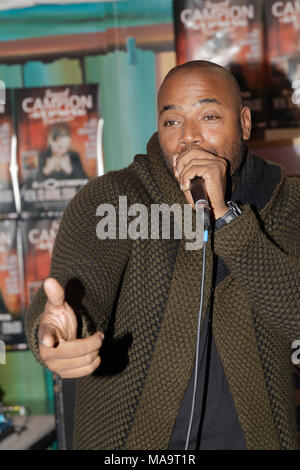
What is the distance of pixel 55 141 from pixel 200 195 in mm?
1467

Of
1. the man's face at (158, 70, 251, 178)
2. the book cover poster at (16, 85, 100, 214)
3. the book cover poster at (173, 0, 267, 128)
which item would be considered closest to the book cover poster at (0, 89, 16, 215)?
the book cover poster at (16, 85, 100, 214)

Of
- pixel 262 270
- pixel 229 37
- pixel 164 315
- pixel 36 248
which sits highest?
pixel 229 37

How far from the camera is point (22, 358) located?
240cm

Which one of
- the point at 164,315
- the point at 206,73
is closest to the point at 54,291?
the point at 164,315

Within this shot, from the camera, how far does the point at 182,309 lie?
3.81 ft

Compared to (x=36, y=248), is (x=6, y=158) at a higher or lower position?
higher

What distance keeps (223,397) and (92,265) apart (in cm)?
45

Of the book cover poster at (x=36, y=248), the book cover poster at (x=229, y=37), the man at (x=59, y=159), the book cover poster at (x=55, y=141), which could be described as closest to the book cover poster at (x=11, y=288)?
the book cover poster at (x=36, y=248)

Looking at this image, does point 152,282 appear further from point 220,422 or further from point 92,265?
point 220,422

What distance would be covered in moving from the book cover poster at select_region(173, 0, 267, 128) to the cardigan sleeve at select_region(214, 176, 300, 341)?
1.31 metres

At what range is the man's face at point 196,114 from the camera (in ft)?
3.88

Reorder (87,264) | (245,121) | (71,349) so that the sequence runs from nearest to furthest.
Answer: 1. (71,349)
2. (87,264)
3. (245,121)

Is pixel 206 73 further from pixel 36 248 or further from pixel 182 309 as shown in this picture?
pixel 36 248

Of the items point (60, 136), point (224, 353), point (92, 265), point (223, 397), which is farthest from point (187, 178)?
point (60, 136)
